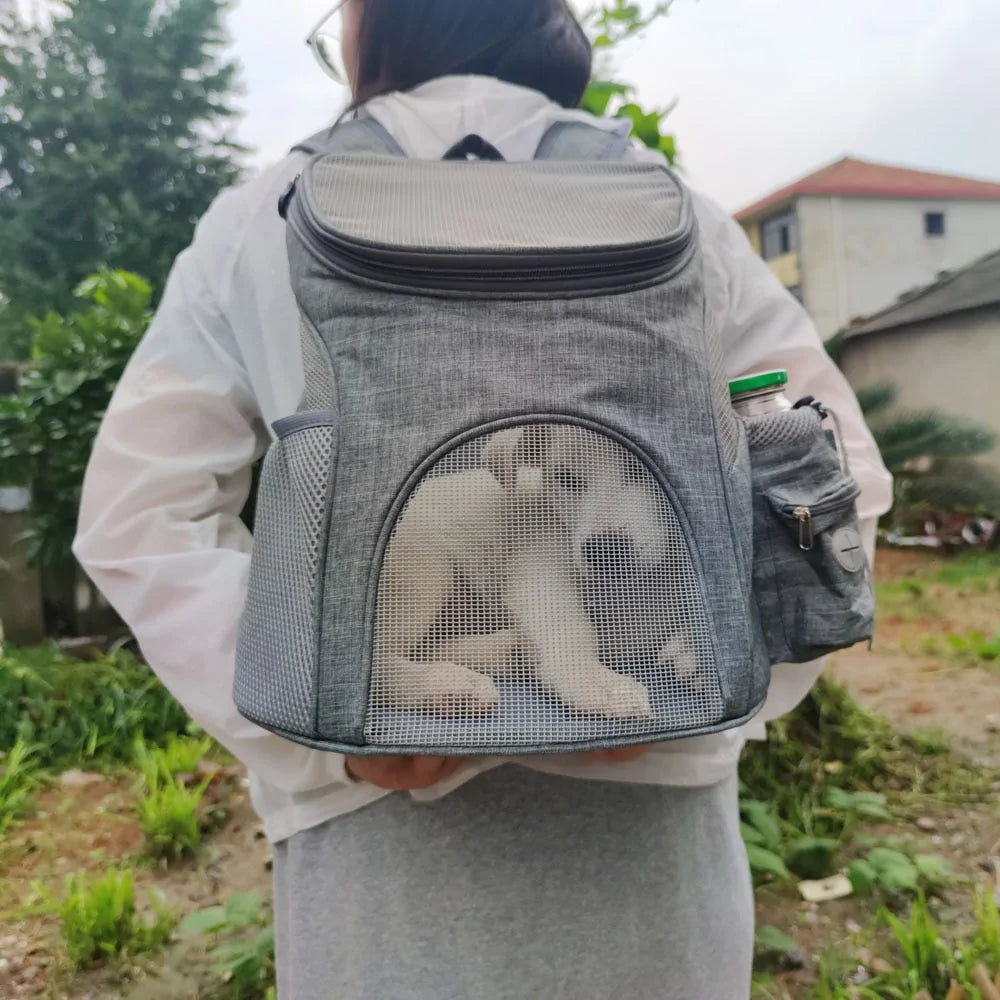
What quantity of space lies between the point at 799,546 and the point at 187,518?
1.64ft

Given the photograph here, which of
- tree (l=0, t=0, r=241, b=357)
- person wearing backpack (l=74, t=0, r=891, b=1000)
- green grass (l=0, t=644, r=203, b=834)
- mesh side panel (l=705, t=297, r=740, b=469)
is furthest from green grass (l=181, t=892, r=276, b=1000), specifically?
tree (l=0, t=0, r=241, b=357)

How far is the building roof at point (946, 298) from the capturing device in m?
7.35

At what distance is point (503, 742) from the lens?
0.56 metres

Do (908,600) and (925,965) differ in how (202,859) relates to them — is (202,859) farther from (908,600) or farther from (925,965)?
(908,600)

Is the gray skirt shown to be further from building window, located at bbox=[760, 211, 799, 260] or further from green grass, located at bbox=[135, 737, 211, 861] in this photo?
building window, located at bbox=[760, 211, 799, 260]

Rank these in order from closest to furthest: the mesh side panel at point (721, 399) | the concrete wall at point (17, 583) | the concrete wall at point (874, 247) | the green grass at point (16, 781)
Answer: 1. the mesh side panel at point (721, 399)
2. the green grass at point (16, 781)
3. the concrete wall at point (17, 583)
4. the concrete wall at point (874, 247)

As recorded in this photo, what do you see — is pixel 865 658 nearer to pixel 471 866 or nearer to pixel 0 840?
pixel 0 840

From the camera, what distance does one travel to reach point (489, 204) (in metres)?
0.66

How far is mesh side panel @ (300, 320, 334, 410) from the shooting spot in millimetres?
633

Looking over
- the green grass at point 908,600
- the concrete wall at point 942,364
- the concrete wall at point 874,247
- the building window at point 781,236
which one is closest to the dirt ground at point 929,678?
the green grass at point 908,600

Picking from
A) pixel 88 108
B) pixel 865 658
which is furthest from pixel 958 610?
pixel 88 108

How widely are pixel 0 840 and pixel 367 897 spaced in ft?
5.93

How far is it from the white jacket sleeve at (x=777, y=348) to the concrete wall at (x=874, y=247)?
25.8 ft

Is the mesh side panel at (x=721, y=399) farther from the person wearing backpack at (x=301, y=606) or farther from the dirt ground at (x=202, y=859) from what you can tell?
the dirt ground at (x=202, y=859)
